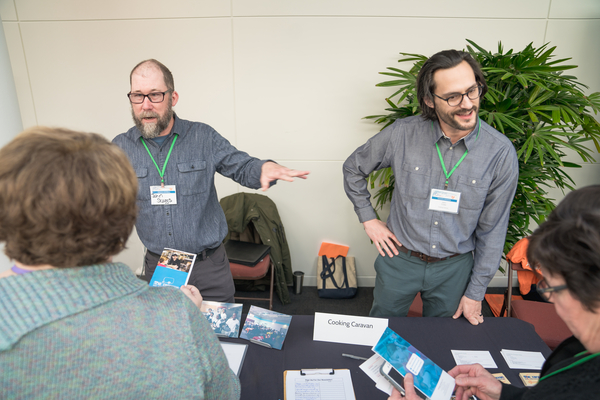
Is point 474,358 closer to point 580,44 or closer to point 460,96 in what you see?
point 460,96

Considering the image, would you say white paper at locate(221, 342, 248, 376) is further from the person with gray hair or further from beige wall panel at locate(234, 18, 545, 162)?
beige wall panel at locate(234, 18, 545, 162)

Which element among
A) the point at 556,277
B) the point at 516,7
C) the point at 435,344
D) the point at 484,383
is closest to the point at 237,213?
the point at 435,344

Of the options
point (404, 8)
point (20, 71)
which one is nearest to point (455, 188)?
point (404, 8)

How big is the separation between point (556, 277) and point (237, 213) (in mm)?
2527

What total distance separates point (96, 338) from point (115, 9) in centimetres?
311

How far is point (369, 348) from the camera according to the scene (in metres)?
1.39

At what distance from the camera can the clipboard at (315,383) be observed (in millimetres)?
1178

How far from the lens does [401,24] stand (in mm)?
2781

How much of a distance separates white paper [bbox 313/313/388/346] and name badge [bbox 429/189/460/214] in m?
0.62

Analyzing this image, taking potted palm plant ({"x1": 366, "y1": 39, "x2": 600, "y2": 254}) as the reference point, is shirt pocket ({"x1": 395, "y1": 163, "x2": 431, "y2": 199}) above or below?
below

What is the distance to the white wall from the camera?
276 cm

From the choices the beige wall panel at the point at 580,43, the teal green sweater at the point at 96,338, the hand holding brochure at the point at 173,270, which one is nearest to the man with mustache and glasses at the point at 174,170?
the hand holding brochure at the point at 173,270

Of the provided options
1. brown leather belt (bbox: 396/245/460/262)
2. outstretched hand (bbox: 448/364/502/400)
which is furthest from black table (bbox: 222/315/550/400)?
brown leather belt (bbox: 396/245/460/262)

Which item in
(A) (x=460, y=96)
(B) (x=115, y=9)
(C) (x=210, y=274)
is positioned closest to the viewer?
(A) (x=460, y=96)
